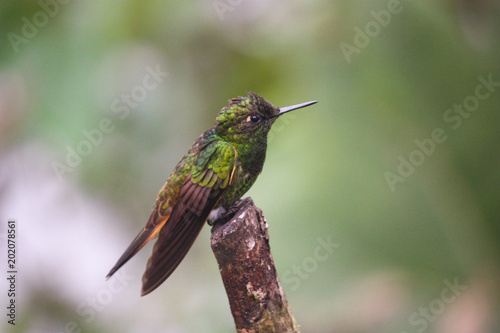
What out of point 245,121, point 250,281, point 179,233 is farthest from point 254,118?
point 250,281

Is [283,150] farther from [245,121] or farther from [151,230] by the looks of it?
[151,230]

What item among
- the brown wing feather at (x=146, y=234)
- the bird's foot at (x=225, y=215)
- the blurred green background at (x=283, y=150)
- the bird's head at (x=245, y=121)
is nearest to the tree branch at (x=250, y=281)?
the bird's foot at (x=225, y=215)

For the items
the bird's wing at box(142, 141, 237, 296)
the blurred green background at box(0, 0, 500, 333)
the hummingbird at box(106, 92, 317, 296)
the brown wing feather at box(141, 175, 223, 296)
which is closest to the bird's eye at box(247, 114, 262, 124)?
the hummingbird at box(106, 92, 317, 296)

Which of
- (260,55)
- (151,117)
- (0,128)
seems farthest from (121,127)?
(260,55)

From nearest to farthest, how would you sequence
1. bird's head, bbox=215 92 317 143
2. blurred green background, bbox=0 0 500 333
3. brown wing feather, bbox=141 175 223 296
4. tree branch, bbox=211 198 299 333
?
tree branch, bbox=211 198 299 333
brown wing feather, bbox=141 175 223 296
bird's head, bbox=215 92 317 143
blurred green background, bbox=0 0 500 333

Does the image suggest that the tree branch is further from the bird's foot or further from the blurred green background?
the blurred green background

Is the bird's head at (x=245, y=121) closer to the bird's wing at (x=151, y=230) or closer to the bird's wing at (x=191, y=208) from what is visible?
the bird's wing at (x=191, y=208)

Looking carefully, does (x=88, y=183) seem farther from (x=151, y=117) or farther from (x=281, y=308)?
(x=281, y=308)

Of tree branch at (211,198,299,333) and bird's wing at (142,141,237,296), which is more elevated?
bird's wing at (142,141,237,296)
